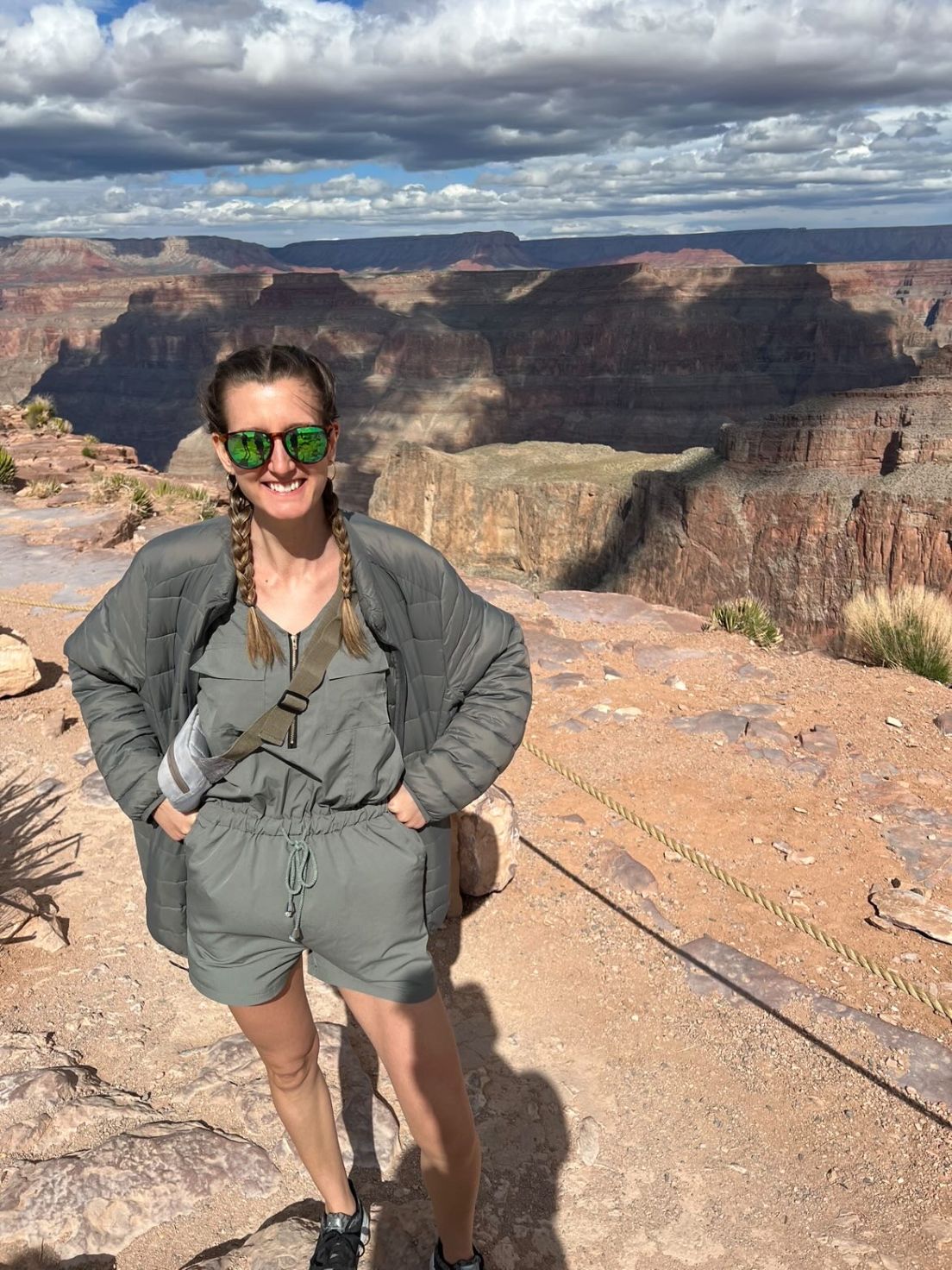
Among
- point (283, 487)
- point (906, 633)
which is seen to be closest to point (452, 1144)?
point (283, 487)

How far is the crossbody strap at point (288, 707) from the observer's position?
80.0 inches

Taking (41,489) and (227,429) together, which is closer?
(227,429)

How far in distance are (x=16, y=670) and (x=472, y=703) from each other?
5.48 meters

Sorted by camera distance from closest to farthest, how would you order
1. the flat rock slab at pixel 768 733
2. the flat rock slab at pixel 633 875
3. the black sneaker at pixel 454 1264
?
the black sneaker at pixel 454 1264
the flat rock slab at pixel 633 875
the flat rock slab at pixel 768 733

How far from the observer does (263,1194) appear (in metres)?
2.88

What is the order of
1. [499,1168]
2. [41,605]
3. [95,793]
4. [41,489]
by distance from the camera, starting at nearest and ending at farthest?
[499,1168] < [95,793] < [41,605] < [41,489]

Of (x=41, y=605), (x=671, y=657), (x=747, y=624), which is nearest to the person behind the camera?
(x=671, y=657)

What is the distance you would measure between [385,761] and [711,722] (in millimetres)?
5060

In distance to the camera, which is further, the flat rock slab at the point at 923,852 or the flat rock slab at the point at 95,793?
the flat rock slab at the point at 95,793

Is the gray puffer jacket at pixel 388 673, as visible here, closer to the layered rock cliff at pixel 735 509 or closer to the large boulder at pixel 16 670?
the large boulder at pixel 16 670

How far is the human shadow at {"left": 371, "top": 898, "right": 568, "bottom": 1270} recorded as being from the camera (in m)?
Result: 2.70

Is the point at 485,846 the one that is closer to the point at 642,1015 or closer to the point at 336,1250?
the point at 642,1015

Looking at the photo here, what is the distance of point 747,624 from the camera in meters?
10.1

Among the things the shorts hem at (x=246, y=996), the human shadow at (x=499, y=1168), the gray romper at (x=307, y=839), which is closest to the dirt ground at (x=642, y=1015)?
the human shadow at (x=499, y=1168)
